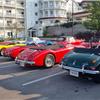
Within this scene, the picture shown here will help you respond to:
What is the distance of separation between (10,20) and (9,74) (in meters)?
54.9

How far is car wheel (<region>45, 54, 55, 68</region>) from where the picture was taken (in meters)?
10.8

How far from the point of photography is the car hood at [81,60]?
760 centimetres

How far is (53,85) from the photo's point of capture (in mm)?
7715

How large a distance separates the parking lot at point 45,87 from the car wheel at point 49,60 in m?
0.90

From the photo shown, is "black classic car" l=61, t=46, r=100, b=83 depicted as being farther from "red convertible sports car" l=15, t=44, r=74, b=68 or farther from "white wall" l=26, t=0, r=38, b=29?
"white wall" l=26, t=0, r=38, b=29

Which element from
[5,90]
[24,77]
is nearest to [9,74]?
[24,77]

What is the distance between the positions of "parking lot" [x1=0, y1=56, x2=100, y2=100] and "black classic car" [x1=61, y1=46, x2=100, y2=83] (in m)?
0.33

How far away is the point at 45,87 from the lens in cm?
753

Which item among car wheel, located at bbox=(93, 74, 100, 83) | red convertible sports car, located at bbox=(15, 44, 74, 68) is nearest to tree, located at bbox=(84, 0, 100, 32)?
red convertible sports car, located at bbox=(15, 44, 74, 68)

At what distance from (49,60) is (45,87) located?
344 centimetres

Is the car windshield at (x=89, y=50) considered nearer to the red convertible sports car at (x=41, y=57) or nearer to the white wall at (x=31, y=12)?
the red convertible sports car at (x=41, y=57)

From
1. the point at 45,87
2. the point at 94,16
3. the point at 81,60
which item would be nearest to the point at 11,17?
the point at 94,16

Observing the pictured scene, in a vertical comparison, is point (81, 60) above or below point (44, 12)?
below

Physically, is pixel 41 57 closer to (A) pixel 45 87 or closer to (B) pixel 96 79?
(A) pixel 45 87
